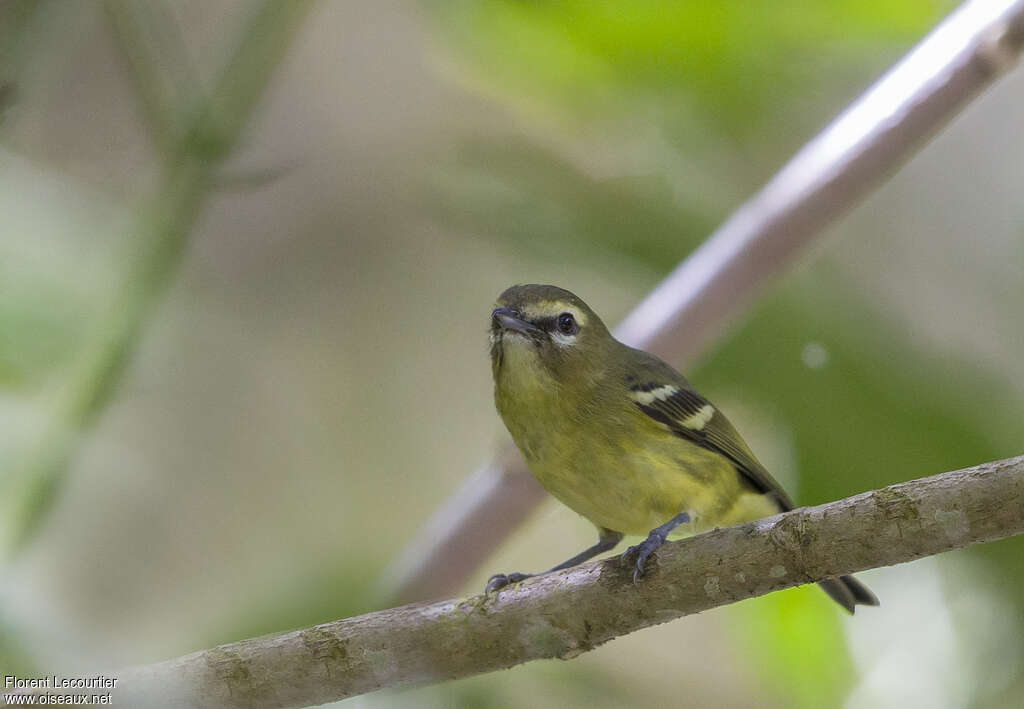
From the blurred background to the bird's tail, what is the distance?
0.16 metres

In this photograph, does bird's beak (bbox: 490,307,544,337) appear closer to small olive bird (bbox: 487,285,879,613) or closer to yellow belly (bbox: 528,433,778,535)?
small olive bird (bbox: 487,285,879,613)

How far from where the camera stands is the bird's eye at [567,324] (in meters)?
2.57

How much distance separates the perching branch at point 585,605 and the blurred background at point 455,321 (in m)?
0.17

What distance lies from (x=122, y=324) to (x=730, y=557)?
1174 millimetres

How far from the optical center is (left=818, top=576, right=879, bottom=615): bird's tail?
2521 millimetres

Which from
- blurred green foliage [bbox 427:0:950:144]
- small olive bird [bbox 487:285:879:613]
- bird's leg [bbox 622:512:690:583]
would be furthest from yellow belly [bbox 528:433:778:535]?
blurred green foliage [bbox 427:0:950:144]

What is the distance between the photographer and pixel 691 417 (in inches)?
99.8

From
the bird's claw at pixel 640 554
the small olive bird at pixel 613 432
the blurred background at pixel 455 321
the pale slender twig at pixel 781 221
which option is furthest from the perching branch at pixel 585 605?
the pale slender twig at pixel 781 221

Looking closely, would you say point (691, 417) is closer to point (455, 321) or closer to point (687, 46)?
point (687, 46)

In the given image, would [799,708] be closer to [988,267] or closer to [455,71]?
[988,267]

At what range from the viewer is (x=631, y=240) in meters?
2.87

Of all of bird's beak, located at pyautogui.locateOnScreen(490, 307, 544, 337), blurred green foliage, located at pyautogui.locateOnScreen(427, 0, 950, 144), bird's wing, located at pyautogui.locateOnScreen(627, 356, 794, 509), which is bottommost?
bird's beak, located at pyautogui.locateOnScreen(490, 307, 544, 337)

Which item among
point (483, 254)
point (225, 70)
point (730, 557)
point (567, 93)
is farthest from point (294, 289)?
point (730, 557)

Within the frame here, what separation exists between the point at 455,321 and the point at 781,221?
2191 millimetres
